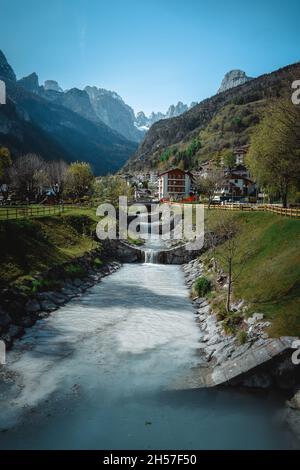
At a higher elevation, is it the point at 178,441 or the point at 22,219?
the point at 22,219

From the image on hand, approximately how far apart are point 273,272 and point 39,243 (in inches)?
1077

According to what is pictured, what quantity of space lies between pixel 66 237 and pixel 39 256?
12.4m

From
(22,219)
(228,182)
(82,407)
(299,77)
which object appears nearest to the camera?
(82,407)

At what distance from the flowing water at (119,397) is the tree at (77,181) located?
7345 centimetres

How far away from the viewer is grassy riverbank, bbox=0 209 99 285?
33.9 m

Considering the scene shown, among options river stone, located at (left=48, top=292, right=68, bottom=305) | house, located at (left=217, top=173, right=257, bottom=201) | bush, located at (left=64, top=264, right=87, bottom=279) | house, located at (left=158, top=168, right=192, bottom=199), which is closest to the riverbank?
river stone, located at (left=48, top=292, right=68, bottom=305)

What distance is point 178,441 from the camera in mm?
14742

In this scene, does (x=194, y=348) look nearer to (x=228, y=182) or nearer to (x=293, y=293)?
(x=293, y=293)

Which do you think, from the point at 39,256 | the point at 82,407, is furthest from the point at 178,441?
the point at 39,256

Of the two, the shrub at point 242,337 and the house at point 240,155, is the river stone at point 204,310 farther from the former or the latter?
the house at point 240,155

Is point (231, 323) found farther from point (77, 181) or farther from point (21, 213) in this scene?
point (77, 181)

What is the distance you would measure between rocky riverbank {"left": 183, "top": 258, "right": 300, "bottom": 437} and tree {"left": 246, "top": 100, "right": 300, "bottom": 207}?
21814 mm

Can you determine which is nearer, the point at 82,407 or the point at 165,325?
the point at 82,407
